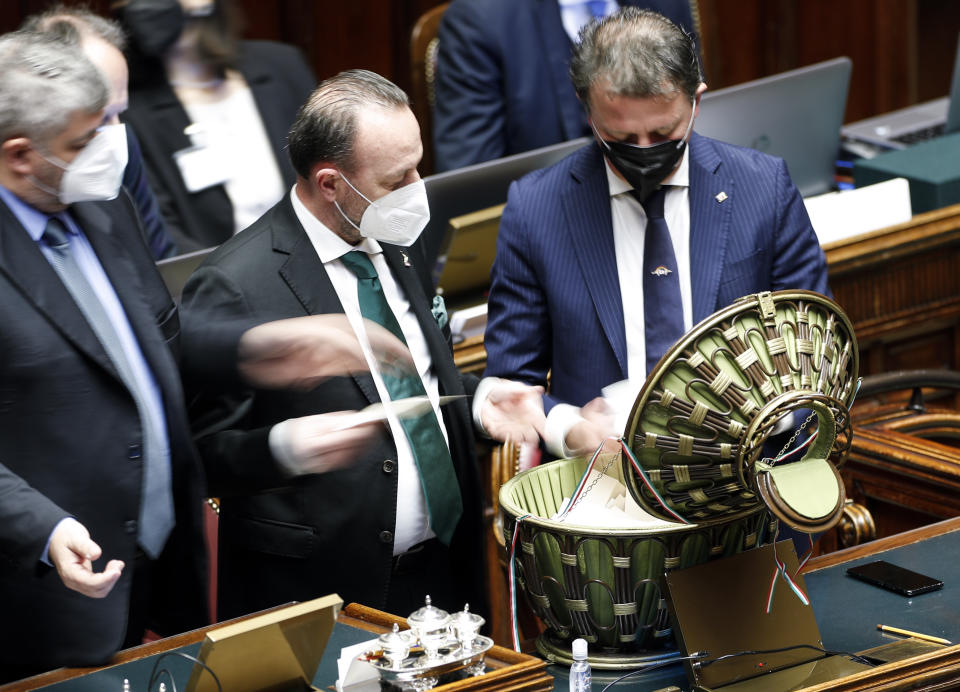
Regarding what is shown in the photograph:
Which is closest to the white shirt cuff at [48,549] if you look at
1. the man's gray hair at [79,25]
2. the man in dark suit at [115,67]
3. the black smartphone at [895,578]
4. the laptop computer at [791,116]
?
the man in dark suit at [115,67]

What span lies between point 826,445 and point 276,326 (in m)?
0.91

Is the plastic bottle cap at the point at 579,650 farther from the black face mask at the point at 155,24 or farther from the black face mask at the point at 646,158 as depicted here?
the black face mask at the point at 155,24

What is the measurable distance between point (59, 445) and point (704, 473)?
102 cm

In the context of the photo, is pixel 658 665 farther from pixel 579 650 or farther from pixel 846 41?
pixel 846 41

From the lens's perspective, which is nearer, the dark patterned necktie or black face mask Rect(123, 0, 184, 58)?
the dark patterned necktie

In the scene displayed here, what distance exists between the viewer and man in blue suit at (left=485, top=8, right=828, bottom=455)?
2643mm

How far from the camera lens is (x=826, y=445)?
2.10 m

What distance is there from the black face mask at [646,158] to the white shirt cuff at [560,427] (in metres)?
0.47

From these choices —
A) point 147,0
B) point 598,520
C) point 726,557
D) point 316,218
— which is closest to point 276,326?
point 316,218

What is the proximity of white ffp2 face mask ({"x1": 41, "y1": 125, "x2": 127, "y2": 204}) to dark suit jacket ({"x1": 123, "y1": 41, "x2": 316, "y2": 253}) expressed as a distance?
1.27 metres

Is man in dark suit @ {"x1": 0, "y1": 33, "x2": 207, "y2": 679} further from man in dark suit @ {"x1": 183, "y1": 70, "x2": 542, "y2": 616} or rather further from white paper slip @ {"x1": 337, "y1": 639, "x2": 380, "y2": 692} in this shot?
white paper slip @ {"x1": 337, "y1": 639, "x2": 380, "y2": 692}

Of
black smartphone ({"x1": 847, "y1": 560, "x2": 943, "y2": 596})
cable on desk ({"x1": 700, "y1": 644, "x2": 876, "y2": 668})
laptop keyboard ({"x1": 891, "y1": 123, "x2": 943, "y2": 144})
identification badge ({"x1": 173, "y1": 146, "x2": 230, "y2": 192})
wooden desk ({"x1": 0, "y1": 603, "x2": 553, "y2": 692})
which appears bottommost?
black smartphone ({"x1": 847, "y1": 560, "x2": 943, "y2": 596})

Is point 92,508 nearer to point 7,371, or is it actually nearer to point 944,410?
point 7,371

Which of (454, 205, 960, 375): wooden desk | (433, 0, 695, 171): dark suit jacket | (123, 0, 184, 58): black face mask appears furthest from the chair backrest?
(454, 205, 960, 375): wooden desk
